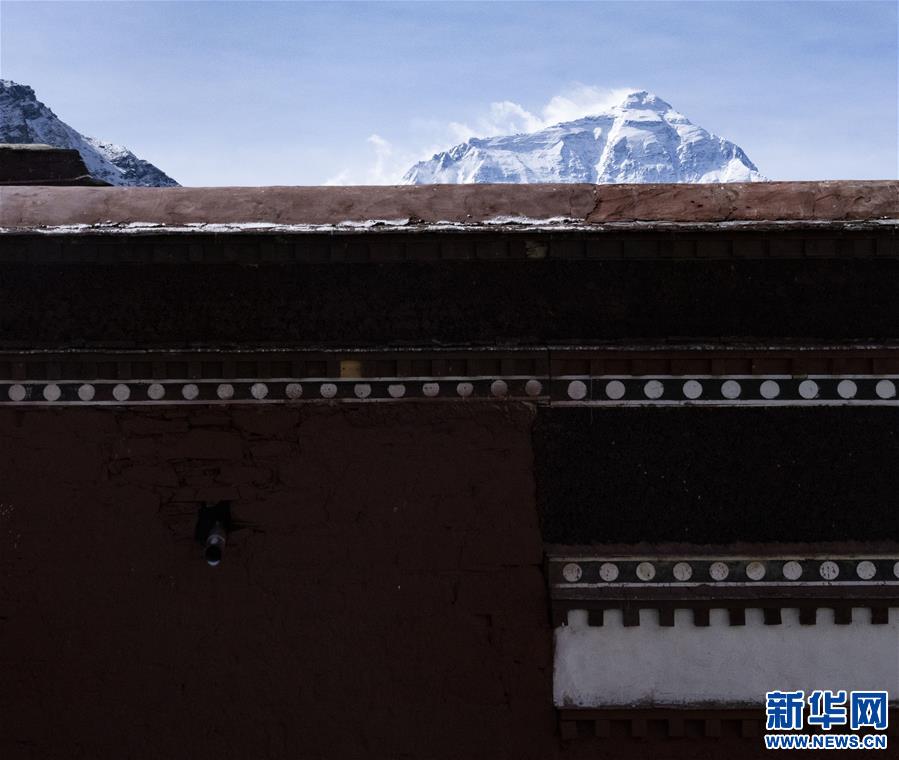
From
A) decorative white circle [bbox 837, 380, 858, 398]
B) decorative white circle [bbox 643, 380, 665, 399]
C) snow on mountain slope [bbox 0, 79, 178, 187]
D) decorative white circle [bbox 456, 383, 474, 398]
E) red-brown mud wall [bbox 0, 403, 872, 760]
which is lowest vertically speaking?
red-brown mud wall [bbox 0, 403, 872, 760]

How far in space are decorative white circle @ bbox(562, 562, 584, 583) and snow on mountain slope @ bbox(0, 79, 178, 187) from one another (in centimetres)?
818

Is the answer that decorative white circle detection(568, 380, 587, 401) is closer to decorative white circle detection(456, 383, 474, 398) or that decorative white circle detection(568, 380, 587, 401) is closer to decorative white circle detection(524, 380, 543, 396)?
decorative white circle detection(524, 380, 543, 396)

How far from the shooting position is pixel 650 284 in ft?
11.5

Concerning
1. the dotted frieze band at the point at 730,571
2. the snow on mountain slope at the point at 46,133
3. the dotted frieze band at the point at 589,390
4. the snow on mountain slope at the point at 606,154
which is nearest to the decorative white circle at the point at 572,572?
the dotted frieze band at the point at 730,571

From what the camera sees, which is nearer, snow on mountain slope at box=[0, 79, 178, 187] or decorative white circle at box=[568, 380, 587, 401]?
decorative white circle at box=[568, 380, 587, 401]

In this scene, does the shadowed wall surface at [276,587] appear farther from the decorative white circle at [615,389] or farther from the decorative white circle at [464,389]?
the decorative white circle at [615,389]

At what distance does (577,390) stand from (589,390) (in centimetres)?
5

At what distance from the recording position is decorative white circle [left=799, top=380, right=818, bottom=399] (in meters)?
3.52

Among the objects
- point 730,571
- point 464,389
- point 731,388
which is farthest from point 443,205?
point 730,571

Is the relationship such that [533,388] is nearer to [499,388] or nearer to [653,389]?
[499,388]

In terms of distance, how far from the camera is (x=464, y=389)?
3.54m

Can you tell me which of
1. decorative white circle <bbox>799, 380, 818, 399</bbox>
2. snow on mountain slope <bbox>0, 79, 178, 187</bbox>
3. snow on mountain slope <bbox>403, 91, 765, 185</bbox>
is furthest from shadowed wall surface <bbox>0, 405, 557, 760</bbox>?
snow on mountain slope <bbox>403, 91, 765, 185</bbox>

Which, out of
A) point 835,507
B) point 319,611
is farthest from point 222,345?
point 835,507

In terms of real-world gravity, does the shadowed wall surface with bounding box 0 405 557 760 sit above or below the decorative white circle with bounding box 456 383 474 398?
below
